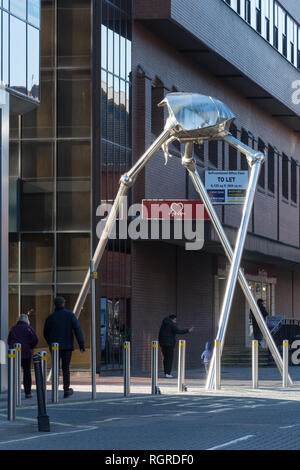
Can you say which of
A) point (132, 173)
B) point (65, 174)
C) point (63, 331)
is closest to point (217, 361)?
point (63, 331)

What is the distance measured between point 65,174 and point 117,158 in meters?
1.85

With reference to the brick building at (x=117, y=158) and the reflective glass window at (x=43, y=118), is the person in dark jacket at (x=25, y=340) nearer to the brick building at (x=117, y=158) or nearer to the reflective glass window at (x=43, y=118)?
the brick building at (x=117, y=158)

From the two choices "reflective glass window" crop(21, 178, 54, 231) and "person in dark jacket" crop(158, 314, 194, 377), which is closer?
"person in dark jacket" crop(158, 314, 194, 377)

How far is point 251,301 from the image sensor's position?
24344 millimetres

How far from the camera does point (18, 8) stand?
25078 mm

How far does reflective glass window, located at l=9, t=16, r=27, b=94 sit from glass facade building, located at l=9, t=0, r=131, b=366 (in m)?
5.32

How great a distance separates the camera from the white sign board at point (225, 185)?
3378 centimetres

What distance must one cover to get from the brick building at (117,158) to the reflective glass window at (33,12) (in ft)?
15.0

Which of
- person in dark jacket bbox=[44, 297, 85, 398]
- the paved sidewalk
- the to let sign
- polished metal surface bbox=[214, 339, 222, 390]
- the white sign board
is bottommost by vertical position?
the paved sidewalk

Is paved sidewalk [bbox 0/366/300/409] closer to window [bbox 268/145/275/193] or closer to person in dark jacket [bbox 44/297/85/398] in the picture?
person in dark jacket [bbox 44/297/85/398]

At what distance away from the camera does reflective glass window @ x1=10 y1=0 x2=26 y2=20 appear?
81.2ft

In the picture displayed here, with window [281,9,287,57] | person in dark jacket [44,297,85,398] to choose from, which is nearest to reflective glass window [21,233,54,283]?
person in dark jacket [44,297,85,398]

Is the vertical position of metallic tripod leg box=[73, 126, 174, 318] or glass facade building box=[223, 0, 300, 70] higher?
glass facade building box=[223, 0, 300, 70]
